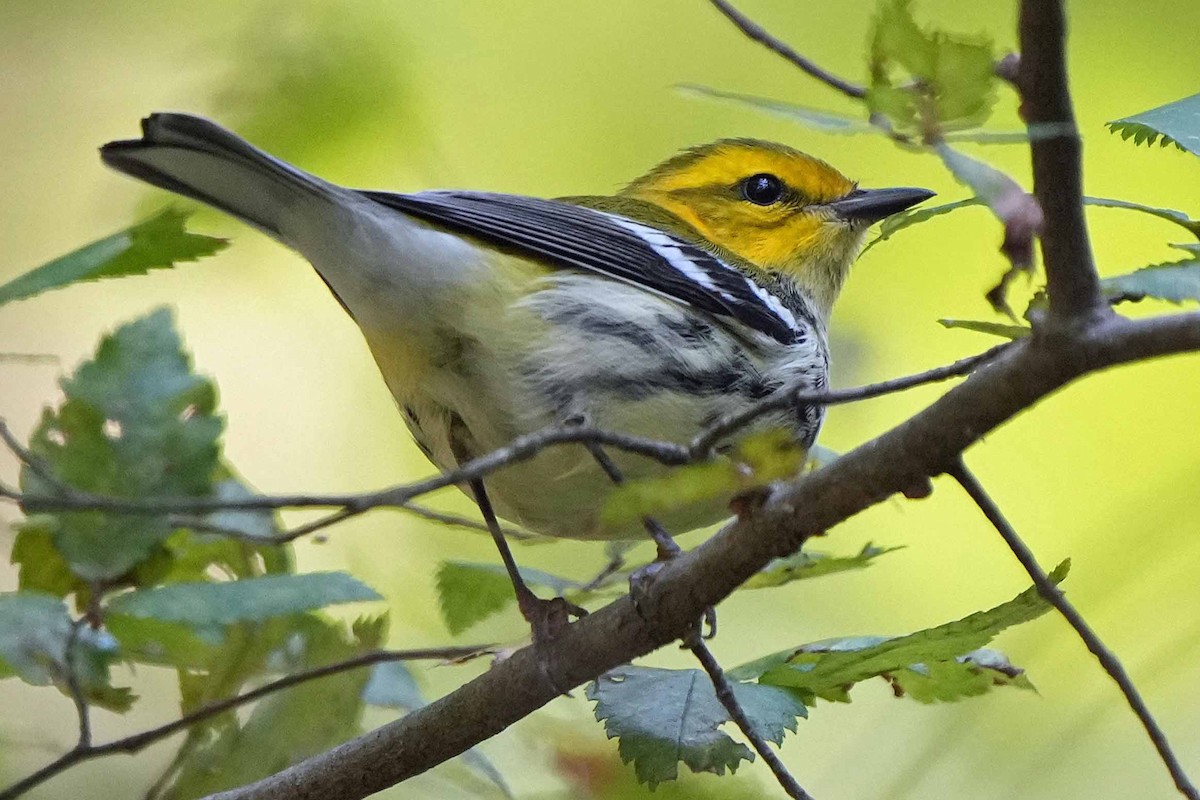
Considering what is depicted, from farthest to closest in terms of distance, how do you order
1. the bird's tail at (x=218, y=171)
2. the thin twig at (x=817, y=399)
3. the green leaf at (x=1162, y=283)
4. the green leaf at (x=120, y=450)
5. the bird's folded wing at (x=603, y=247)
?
the bird's folded wing at (x=603, y=247)
the bird's tail at (x=218, y=171)
the green leaf at (x=120, y=450)
the thin twig at (x=817, y=399)
the green leaf at (x=1162, y=283)

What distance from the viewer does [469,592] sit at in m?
1.78

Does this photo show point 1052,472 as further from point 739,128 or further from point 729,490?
point 729,490

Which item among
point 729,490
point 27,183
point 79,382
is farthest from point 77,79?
point 729,490

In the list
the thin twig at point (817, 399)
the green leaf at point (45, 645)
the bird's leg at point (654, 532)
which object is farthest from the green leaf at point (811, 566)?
the green leaf at point (45, 645)

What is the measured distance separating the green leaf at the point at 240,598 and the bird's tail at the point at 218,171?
640mm

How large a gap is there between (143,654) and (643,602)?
578 millimetres

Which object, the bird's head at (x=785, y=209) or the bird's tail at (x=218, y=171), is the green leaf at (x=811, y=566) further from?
the bird's head at (x=785, y=209)

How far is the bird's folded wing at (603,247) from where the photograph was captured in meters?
2.01

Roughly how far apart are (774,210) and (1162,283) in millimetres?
1750

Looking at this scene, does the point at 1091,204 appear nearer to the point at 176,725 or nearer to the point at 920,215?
the point at 920,215

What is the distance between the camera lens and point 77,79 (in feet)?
12.0

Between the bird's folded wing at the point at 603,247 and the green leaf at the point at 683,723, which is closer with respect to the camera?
the green leaf at the point at 683,723

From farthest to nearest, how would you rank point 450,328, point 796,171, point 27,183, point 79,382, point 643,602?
point 27,183
point 796,171
point 450,328
point 643,602
point 79,382

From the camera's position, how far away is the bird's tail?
1.64 metres
